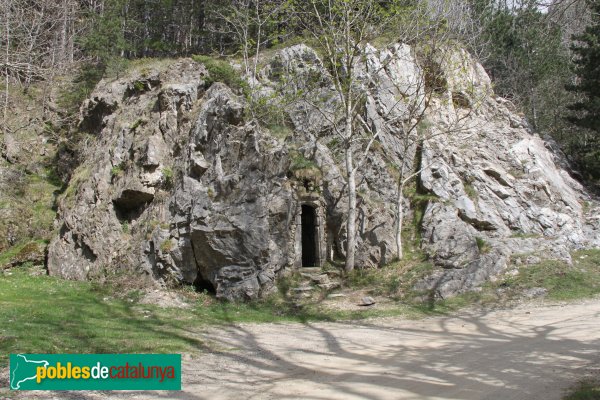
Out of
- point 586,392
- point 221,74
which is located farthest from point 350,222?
point 586,392

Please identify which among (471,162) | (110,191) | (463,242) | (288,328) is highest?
(471,162)

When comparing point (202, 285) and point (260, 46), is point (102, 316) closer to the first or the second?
point (202, 285)

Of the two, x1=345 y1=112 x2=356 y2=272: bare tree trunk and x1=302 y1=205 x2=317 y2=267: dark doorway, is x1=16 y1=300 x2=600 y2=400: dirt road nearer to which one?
x1=345 y1=112 x2=356 y2=272: bare tree trunk

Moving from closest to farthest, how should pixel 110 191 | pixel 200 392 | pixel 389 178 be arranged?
pixel 200 392, pixel 110 191, pixel 389 178

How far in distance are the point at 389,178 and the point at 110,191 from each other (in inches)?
493

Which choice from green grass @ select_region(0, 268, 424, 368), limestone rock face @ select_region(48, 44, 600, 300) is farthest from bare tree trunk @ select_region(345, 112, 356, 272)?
green grass @ select_region(0, 268, 424, 368)

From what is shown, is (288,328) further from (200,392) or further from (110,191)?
(110,191)

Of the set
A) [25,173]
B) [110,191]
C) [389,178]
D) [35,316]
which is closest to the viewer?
[35,316]

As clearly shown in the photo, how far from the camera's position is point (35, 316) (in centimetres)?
1191

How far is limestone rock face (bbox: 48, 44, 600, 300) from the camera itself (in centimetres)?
1722

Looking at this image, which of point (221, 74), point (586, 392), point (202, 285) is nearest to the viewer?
point (586, 392)

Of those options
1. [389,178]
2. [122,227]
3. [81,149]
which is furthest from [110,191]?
[389,178]

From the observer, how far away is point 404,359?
29.9ft

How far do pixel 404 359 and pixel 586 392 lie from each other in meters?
3.52
